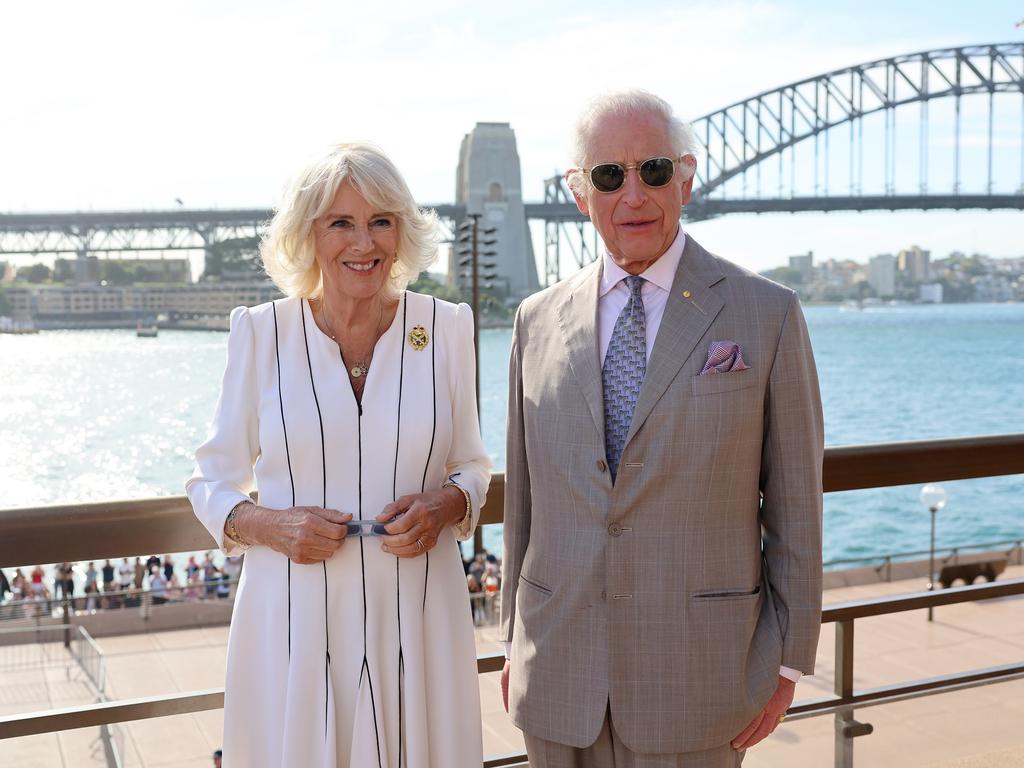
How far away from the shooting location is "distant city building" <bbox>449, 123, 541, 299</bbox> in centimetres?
5462

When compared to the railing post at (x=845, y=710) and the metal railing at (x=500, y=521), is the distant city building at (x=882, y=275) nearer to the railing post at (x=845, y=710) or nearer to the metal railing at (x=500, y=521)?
the metal railing at (x=500, y=521)

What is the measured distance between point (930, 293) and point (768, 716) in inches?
2687

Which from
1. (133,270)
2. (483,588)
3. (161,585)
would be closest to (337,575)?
(483,588)

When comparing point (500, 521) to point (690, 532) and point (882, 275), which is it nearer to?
point (690, 532)

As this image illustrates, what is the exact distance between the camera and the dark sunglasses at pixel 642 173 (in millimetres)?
1510

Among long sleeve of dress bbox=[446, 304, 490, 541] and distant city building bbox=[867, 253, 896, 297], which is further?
distant city building bbox=[867, 253, 896, 297]

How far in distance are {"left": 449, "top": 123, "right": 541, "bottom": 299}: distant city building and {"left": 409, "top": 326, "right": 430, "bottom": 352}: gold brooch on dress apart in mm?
Result: 50513

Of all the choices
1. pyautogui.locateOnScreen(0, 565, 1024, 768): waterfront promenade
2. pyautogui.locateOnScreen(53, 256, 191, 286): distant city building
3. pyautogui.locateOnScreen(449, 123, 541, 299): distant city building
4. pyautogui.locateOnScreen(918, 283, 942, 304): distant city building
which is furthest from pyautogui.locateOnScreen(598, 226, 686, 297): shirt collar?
pyautogui.locateOnScreen(918, 283, 942, 304): distant city building

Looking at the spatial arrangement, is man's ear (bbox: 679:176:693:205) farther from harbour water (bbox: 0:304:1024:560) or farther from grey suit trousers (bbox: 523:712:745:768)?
harbour water (bbox: 0:304:1024:560)

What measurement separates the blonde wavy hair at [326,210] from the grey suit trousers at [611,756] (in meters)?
0.72

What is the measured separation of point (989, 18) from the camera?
88625 mm

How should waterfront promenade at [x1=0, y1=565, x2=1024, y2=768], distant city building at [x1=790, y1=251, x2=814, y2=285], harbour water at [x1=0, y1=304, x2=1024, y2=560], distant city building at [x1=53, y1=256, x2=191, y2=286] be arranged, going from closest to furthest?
waterfront promenade at [x1=0, y1=565, x2=1024, y2=768] < harbour water at [x1=0, y1=304, x2=1024, y2=560] < distant city building at [x1=53, y1=256, x2=191, y2=286] < distant city building at [x1=790, y1=251, x2=814, y2=285]

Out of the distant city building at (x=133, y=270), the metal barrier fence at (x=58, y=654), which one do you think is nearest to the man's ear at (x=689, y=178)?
the metal barrier fence at (x=58, y=654)

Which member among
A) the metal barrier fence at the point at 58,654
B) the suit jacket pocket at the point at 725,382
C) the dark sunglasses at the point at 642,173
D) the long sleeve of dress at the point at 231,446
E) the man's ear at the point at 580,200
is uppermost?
the dark sunglasses at the point at 642,173
